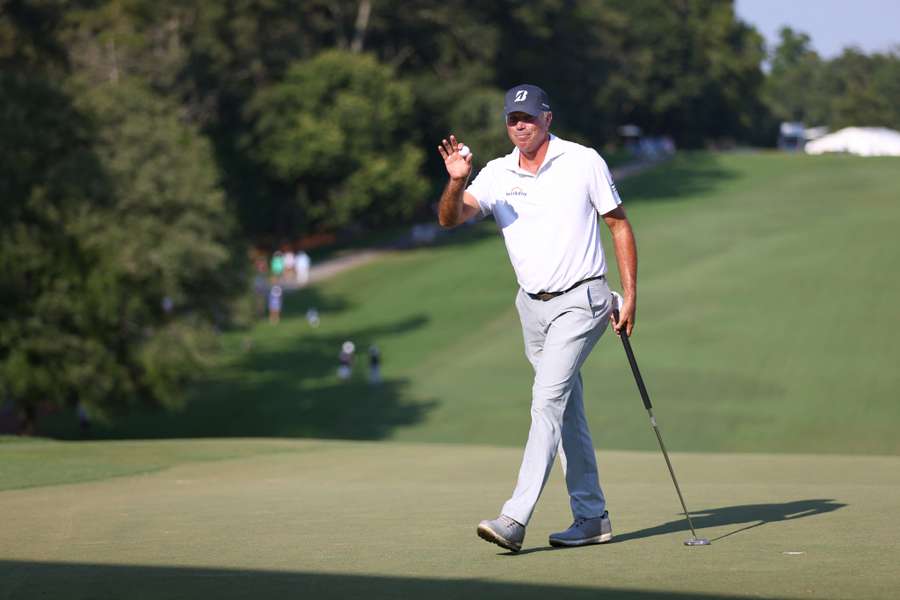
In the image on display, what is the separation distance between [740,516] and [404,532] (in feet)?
6.98

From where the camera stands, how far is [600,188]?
24.2 ft

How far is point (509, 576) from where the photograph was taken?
6051 mm

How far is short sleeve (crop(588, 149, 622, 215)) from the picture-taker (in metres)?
7.36

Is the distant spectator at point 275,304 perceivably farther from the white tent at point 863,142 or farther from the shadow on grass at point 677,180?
the white tent at point 863,142

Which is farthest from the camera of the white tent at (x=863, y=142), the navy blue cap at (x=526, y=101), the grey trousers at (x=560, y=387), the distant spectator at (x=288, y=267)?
the white tent at (x=863, y=142)

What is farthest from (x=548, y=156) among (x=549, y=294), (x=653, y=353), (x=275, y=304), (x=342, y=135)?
(x=342, y=135)

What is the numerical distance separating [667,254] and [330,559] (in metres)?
47.9

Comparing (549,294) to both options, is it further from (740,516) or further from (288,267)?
(288,267)

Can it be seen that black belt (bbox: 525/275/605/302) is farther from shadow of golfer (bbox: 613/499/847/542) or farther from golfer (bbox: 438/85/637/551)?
shadow of golfer (bbox: 613/499/847/542)

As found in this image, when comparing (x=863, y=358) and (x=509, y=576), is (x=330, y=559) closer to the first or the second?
(x=509, y=576)

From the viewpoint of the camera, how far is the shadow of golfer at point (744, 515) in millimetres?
7664

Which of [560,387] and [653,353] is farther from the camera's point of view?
[653,353]

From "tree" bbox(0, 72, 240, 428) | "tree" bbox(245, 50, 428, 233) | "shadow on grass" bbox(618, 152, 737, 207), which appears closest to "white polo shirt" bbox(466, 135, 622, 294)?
"tree" bbox(0, 72, 240, 428)

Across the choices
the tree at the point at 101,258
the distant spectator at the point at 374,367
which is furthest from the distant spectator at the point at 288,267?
the tree at the point at 101,258
